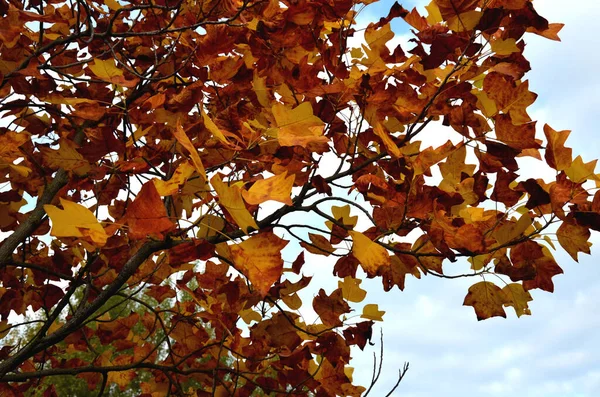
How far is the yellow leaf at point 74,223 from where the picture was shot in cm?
107

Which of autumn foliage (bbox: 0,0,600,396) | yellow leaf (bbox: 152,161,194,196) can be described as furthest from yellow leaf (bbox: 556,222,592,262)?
yellow leaf (bbox: 152,161,194,196)

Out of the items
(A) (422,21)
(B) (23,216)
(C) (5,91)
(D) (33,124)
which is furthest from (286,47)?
(B) (23,216)

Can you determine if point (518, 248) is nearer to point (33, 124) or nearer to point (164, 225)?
point (164, 225)

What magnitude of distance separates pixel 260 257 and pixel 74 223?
0.37 meters

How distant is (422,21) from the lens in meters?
2.00

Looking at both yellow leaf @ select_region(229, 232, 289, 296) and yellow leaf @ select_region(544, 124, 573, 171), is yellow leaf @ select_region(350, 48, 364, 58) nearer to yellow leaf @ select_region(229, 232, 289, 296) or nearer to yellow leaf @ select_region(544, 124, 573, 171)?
yellow leaf @ select_region(544, 124, 573, 171)

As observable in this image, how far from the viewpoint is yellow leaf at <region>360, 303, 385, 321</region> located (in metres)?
2.19

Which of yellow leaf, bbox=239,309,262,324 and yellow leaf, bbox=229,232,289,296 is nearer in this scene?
yellow leaf, bbox=229,232,289,296

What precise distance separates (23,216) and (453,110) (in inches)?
91.6

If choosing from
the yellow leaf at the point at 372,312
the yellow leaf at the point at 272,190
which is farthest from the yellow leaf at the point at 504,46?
the yellow leaf at the point at 372,312

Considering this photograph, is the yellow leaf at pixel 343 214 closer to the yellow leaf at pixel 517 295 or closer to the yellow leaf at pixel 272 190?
the yellow leaf at pixel 517 295

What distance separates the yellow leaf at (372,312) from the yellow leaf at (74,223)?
4.25ft

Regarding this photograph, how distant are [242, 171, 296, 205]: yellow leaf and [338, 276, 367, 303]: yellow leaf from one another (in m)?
1.15

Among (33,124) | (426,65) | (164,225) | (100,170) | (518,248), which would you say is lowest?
(164,225)
